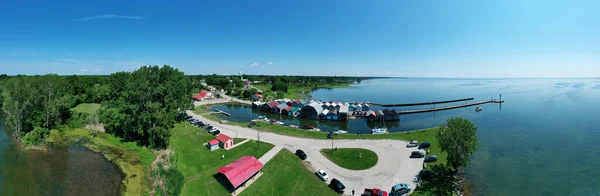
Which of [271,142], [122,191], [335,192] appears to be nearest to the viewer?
[335,192]

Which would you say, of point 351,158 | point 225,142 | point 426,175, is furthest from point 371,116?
point 225,142

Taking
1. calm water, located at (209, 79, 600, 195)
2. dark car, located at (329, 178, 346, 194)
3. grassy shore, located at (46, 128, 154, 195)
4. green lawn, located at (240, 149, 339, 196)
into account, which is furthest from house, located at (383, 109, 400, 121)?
grassy shore, located at (46, 128, 154, 195)

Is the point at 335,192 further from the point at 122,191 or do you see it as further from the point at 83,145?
the point at 83,145

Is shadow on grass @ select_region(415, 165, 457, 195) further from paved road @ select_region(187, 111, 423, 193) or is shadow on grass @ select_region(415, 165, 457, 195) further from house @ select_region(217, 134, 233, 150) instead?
house @ select_region(217, 134, 233, 150)

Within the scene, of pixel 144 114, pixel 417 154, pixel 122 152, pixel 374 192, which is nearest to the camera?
pixel 374 192

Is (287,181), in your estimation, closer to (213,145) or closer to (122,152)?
(213,145)

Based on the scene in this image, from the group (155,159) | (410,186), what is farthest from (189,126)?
(410,186)

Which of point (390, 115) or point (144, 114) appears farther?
point (390, 115)
